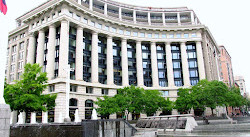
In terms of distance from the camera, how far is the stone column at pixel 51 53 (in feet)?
179

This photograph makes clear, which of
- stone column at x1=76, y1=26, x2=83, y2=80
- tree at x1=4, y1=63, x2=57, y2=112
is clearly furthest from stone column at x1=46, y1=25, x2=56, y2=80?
tree at x1=4, y1=63, x2=57, y2=112

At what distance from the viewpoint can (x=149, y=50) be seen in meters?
76.9

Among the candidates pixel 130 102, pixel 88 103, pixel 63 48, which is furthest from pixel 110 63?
pixel 130 102

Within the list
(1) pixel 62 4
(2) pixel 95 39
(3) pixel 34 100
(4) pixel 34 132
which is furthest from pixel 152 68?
(4) pixel 34 132

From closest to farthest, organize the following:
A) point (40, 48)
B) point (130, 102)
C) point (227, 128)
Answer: point (227, 128), point (130, 102), point (40, 48)

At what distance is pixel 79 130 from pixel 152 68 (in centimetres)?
5907

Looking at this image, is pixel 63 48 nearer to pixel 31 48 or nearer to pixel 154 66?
pixel 31 48

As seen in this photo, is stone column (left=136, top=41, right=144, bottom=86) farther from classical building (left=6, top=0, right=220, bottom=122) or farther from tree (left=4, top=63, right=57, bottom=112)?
tree (left=4, top=63, right=57, bottom=112)

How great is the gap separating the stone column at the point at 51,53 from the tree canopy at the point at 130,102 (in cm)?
1534

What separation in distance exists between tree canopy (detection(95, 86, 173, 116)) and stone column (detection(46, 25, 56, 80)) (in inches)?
604

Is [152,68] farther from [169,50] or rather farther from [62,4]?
[62,4]

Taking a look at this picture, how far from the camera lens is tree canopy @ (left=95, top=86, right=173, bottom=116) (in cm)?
4847

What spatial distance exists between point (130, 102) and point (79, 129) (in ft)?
121

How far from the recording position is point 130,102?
169 feet
